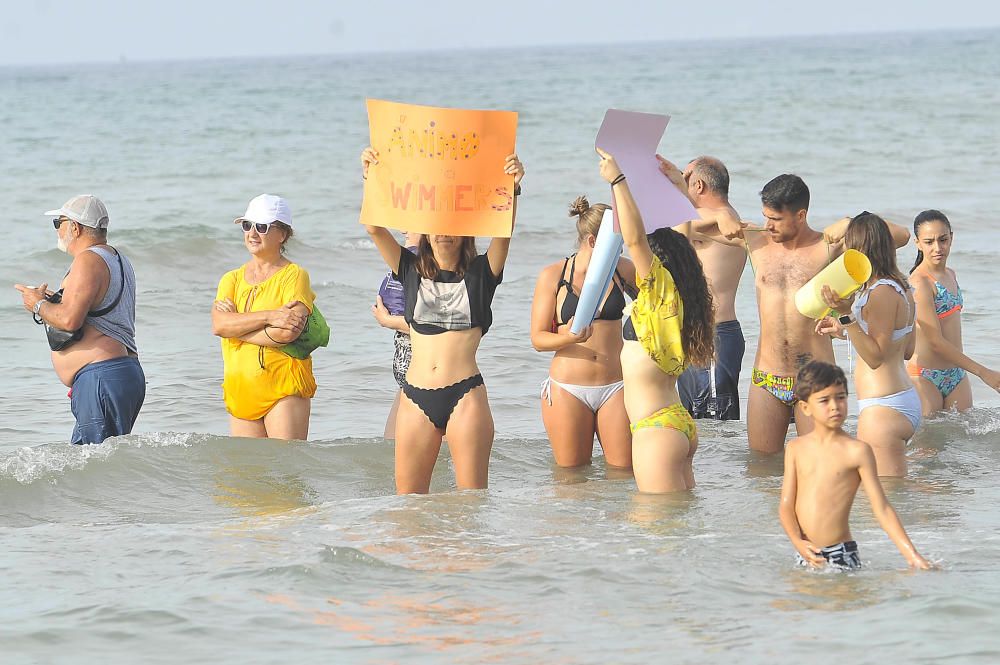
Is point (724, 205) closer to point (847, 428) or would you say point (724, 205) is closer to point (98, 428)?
point (847, 428)

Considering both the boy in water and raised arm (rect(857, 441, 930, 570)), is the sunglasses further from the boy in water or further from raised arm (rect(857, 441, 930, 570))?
raised arm (rect(857, 441, 930, 570))

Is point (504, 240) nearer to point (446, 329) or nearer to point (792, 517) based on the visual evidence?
point (446, 329)

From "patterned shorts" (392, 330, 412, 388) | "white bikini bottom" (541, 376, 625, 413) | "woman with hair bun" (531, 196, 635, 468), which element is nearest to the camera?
"woman with hair bun" (531, 196, 635, 468)

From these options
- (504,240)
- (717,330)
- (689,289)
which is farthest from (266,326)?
(717,330)

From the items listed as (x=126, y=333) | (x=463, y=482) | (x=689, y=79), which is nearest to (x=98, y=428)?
(x=126, y=333)

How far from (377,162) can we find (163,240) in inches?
481

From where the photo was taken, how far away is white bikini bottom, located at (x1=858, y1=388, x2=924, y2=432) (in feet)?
19.9

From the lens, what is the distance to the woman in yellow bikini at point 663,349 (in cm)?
552

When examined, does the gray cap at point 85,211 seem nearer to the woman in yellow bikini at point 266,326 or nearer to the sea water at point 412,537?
the woman in yellow bikini at point 266,326

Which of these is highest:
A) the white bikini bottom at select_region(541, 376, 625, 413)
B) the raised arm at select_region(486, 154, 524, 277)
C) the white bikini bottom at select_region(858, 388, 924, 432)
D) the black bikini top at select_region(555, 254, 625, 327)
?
the raised arm at select_region(486, 154, 524, 277)

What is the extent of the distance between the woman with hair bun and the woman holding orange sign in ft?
1.87

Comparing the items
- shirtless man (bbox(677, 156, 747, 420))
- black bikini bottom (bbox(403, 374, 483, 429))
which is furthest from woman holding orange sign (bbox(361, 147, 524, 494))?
shirtless man (bbox(677, 156, 747, 420))

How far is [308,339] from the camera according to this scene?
6.66 m

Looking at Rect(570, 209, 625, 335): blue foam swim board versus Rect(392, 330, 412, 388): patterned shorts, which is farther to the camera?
Rect(392, 330, 412, 388): patterned shorts
